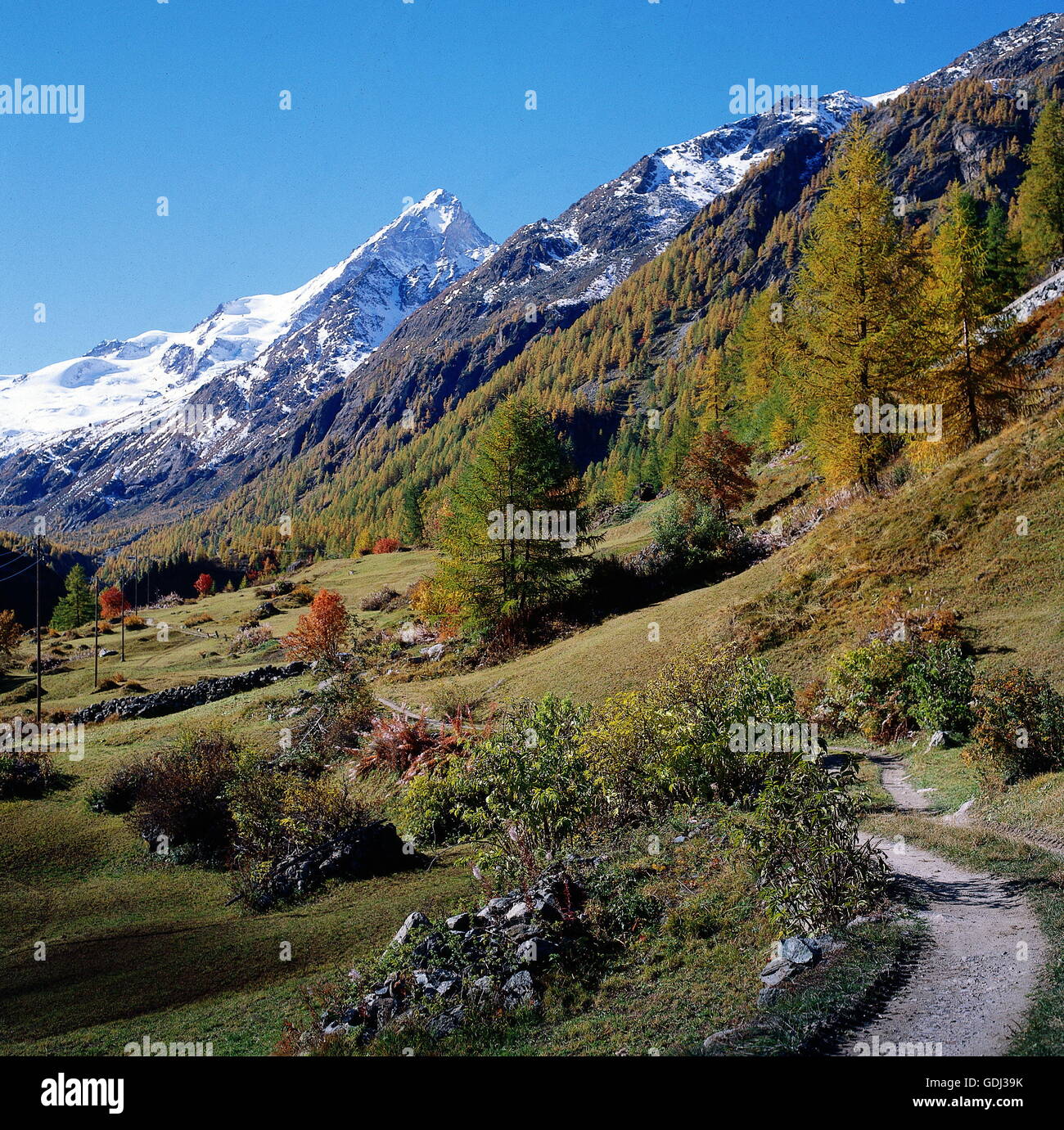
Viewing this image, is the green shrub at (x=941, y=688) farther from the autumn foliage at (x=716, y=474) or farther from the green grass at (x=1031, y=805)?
the autumn foliage at (x=716, y=474)

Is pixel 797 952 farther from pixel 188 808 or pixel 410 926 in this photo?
pixel 188 808

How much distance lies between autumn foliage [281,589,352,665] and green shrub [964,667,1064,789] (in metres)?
32.8

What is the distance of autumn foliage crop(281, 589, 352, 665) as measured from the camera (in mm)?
41125

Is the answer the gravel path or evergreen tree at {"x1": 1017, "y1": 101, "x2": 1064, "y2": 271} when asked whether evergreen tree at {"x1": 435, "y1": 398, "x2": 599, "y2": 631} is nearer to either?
the gravel path

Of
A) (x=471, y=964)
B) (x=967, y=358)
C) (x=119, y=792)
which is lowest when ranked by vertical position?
(x=119, y=792)

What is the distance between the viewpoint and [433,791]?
17000 mm

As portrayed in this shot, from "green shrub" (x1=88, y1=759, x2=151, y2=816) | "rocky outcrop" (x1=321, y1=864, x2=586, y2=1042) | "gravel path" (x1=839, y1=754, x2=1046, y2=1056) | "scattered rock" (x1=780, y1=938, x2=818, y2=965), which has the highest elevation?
"gravel path" (x1=839, y1=754, x2=1046, y2=1056)

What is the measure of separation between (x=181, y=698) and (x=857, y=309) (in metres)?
37.4

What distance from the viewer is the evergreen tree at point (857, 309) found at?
81.5 feet

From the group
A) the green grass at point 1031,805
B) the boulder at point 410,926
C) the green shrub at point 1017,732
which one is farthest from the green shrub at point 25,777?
the green shrub at point 1017,732

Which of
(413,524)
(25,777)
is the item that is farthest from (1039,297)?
(413,524)

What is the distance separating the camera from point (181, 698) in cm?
3762

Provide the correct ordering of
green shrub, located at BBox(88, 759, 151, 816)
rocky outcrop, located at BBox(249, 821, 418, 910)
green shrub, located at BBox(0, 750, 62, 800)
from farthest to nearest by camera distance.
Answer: green shrub, located at BBox(0, 750, 62, 800)
green shrub, located at BBox(88, 759, 151, 816)
rocky outcrop, located at BBox(249, 821, 418, 910)

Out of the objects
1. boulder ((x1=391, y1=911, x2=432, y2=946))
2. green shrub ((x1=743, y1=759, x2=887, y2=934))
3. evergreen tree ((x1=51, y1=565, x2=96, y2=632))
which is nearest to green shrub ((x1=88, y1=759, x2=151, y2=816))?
boulder ((x1=391, y1=911, x2=432, y2=946))
